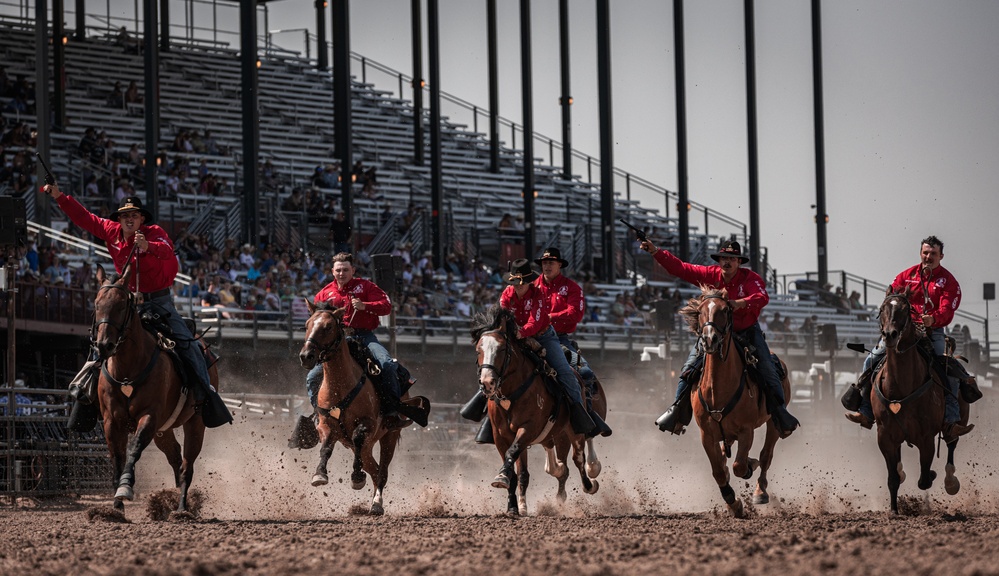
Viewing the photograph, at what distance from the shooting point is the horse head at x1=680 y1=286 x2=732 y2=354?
14.1m

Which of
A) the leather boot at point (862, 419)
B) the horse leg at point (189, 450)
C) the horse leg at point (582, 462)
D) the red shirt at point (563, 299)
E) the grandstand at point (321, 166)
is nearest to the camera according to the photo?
the horse leg at point (189, 450)

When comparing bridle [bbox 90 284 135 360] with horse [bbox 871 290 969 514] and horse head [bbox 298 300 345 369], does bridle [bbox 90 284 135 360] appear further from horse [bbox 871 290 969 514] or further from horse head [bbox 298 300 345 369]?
Answer: horse [bbox 871 290 969 514]

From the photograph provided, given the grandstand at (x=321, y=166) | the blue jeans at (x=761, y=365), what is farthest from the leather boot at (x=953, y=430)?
the grandstand at (x=321, y=166)

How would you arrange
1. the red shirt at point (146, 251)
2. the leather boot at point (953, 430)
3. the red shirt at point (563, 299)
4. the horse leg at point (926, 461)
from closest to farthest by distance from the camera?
1. the red shirt at point (146, 251)
2. the horse leg at point (926, 461)
3. the leather boot at point (953, 430)
4. the red shirt at point (563, 299)

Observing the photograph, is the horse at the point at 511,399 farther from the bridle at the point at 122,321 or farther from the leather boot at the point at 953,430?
the leather boot at the point at 953,430

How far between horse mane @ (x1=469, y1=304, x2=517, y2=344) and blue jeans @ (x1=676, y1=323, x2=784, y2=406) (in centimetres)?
171

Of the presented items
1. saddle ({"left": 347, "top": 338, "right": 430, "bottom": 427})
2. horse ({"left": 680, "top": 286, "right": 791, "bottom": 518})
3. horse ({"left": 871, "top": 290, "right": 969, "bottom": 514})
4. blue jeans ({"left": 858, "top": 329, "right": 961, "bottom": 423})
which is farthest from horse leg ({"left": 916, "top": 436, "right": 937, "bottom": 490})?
saddle ({"left": 347, "top": 338, "right": 430, "bottom": 427})

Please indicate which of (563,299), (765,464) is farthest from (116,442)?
(765,464)

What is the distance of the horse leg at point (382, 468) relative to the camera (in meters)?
15.7

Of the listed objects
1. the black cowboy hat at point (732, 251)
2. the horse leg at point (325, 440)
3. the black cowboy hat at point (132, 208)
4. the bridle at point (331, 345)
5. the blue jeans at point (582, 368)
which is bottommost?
the horse leg at point (325, 440)

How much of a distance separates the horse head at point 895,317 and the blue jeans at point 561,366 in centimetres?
306

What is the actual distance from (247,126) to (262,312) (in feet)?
25.2

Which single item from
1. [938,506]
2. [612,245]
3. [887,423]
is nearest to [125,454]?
[887,423]

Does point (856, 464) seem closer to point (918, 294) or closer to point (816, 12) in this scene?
point (918, 294)
